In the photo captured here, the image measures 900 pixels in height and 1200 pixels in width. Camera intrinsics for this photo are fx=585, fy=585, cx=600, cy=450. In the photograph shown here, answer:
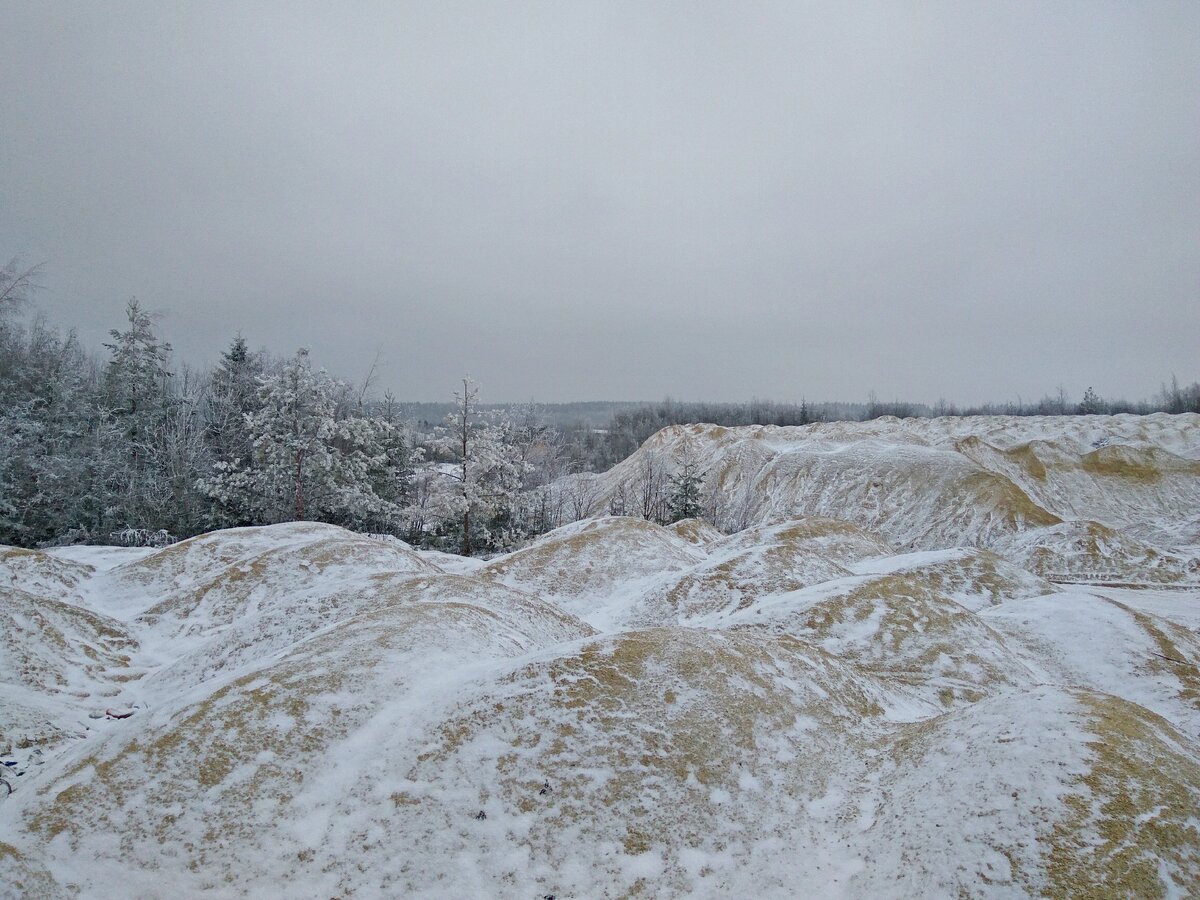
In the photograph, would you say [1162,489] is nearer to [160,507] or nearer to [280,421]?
[280,421]

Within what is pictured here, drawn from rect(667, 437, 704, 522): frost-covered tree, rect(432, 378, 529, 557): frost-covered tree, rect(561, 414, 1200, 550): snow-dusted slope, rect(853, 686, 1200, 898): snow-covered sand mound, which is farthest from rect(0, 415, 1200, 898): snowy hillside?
rect(561, 414, 1200, 550): snow-dusted slope

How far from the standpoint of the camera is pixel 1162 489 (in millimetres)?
61281

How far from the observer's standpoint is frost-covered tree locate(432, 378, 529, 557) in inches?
1314

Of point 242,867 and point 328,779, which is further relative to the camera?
point 328,779

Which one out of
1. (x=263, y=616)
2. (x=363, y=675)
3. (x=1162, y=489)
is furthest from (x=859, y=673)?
(x=1162, y=489)

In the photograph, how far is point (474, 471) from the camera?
33781 millimetres

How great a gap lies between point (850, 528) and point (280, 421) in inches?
1286

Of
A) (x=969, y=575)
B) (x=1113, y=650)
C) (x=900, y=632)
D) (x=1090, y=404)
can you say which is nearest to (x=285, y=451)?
(x=900, y=632)

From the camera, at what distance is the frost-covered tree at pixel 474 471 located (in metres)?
33.4

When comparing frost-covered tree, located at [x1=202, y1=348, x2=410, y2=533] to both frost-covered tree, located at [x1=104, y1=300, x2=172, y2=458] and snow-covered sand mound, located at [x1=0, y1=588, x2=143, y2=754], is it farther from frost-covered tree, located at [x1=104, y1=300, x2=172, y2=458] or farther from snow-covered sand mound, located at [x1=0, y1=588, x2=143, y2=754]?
snow-covered sand mound, located at [x1=0, y1=588, x2=143, y2=754]

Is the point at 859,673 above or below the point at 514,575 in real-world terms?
above

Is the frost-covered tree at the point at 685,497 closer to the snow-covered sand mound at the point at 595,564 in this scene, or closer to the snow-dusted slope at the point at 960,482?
the snow-dusted slope at the point at 960,482

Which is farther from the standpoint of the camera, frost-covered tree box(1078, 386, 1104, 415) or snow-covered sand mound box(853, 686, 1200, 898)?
frost-covered tree box(1078, 386, 1104, 415)

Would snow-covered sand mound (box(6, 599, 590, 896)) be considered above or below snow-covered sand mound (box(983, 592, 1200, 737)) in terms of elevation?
above
